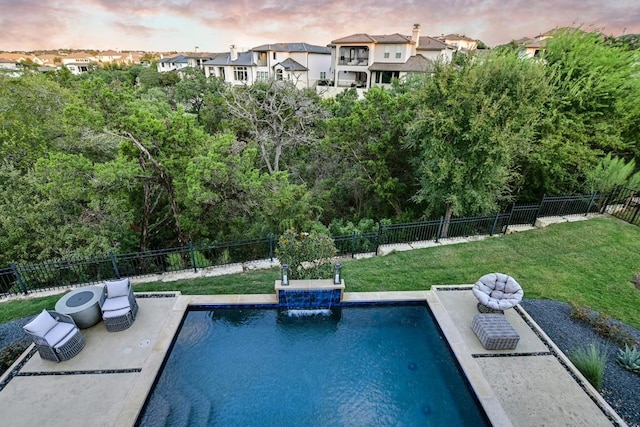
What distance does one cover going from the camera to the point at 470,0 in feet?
63.8

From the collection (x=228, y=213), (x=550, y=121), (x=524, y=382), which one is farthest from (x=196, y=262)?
(x=550, y=121)

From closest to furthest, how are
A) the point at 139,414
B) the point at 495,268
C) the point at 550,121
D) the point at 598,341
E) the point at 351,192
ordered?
the point at 139,414
the point at 598,341
the point at 495,268
the point at 550,121
the point at 351,192

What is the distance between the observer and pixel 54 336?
6344mm

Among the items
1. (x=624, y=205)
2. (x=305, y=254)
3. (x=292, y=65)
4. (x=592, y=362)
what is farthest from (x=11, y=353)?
(x=292, y=65)

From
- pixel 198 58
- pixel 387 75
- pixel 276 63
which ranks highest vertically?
pixel 198 58

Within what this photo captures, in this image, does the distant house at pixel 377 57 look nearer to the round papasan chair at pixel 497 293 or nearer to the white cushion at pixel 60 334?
the round papasan chair at pixel 497 293

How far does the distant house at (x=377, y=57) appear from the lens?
122 ft

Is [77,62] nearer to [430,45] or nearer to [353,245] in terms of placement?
[430,45]

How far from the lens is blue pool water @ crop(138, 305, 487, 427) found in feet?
19.5

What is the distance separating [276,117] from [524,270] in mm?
16568

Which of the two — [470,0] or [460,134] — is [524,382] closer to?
[460,134]

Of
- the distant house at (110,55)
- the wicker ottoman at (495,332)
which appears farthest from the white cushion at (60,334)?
the distant house at (110,55)

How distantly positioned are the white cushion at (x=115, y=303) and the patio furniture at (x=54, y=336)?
0.64 meters

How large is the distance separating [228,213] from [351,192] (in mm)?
7775
